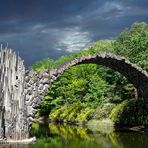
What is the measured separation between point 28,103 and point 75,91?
25789 millimetres

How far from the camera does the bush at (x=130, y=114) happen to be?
101 feet

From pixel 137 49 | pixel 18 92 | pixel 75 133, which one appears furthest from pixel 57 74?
pixel 137 49

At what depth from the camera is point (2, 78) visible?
21.4 m

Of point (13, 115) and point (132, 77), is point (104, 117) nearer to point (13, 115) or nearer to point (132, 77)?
point (132, 77)

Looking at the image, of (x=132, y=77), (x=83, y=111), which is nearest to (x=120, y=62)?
(x=132, y=77)

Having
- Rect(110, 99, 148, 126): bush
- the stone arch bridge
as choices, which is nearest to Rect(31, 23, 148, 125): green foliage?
Rect(110, 99, 148, 126): bush

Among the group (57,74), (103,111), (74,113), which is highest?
(57,74)

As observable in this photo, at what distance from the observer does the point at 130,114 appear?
31.6m

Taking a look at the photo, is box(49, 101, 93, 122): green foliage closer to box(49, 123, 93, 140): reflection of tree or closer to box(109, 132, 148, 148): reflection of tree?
box(49, 123, 93, 140): reflection of tree

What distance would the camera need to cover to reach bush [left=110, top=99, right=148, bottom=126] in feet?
101

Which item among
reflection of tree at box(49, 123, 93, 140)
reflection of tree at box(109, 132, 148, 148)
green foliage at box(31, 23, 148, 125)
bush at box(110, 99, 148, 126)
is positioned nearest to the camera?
reflection of tree at box(109, 132, 148, 148)

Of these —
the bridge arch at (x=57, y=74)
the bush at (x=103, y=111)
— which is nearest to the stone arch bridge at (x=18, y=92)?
the bridge arch at (x=57, y=74)

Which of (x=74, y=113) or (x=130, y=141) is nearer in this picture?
(x=130, y=141)

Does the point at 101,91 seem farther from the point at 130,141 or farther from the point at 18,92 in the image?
the point at 18,92
